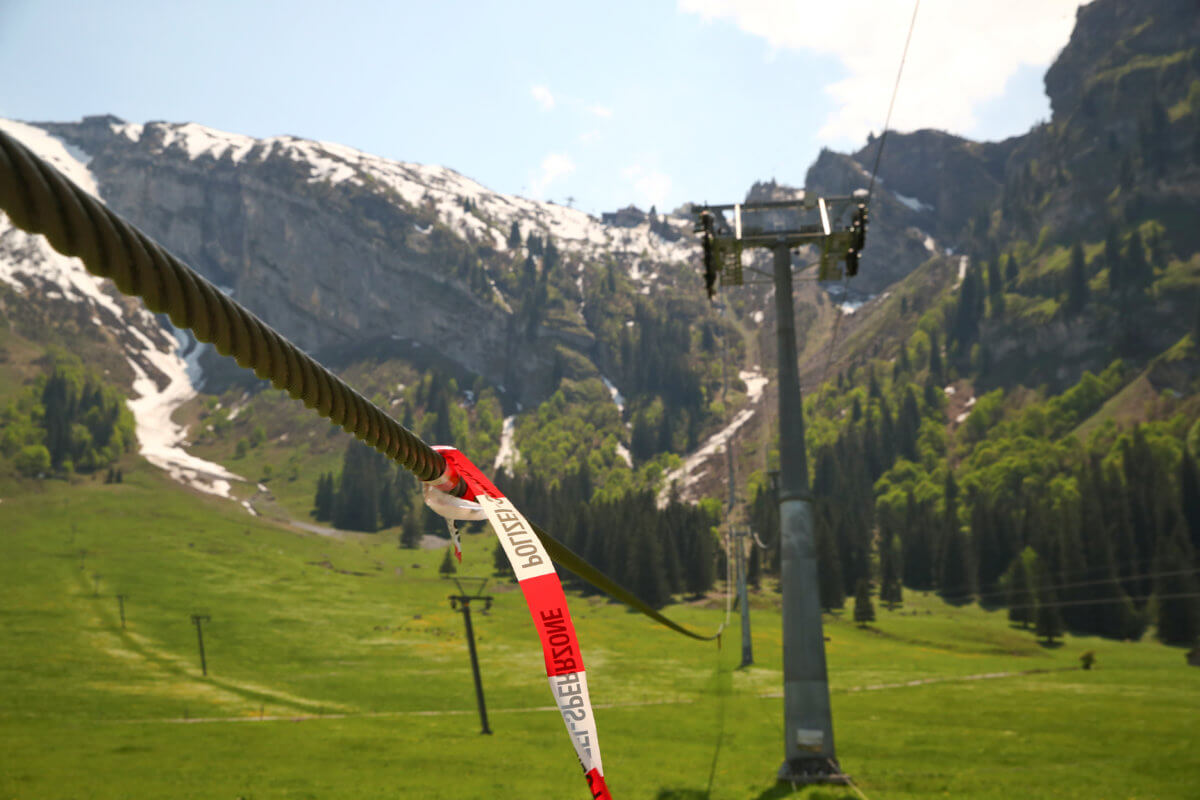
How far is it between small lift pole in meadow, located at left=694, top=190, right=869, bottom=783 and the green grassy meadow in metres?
1.37

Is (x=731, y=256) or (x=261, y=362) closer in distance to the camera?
(x=261, y=362)

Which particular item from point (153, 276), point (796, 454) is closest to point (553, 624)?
point (153, 276)

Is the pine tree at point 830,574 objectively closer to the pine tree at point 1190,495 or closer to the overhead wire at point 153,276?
the pine tree at point 1190,495

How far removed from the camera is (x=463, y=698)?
76.9 meters

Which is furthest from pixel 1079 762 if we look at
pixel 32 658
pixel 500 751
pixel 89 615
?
pixel 89 615

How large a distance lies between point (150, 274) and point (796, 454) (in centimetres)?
2200

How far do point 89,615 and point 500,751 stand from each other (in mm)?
90671

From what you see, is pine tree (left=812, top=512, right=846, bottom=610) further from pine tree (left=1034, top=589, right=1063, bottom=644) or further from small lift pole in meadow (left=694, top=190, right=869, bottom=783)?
small lift pole in meadow (left=694, top=190, right=869, bottom=783)

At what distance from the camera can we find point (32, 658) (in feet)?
310

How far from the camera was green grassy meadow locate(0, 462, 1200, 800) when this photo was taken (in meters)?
39.3

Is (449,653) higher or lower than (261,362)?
lower

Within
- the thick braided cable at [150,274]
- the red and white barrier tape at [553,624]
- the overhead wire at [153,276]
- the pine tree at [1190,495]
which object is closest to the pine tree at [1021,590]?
the pine tree at [1190,495]

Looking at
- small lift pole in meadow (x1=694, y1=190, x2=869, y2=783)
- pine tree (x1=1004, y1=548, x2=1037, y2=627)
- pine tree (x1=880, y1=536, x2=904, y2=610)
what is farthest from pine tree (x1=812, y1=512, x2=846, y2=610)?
small lift pole in meadow (x1=694, y1=190, x2=869, y2=783)

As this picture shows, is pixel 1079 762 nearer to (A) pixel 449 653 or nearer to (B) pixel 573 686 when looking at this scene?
(B) pixel 573 686
